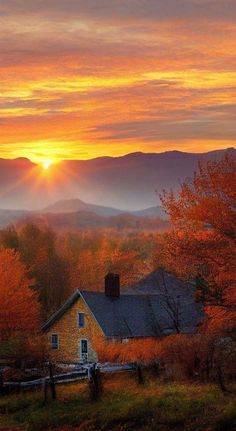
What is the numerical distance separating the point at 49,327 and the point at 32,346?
9038mm

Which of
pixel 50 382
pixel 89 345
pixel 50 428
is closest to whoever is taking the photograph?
pixel 50 428

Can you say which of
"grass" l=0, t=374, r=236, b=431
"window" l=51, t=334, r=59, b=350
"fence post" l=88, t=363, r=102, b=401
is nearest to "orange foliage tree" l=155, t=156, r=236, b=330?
"grass" l=0, t=374, r=236, b=431

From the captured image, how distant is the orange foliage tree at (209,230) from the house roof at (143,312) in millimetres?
14256

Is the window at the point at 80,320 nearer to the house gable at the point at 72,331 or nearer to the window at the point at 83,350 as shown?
the house gable at the point at 72,331

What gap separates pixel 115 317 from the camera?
5528 cm

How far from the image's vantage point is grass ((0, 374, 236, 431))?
86.0ft

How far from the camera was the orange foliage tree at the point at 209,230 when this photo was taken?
3603 centimetres

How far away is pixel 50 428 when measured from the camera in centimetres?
2928

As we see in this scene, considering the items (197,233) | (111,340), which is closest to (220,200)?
(197,233)

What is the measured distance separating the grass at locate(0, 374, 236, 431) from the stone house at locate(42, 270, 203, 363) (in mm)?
17845

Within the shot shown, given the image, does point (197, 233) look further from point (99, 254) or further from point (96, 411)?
point (99, 254)

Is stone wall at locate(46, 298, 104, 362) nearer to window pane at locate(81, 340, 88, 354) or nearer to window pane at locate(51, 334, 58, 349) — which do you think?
A: window pane at locate(51, 334, 58, 349)

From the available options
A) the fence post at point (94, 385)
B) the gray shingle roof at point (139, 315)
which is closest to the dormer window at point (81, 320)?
the gray shingle roof at point (139, 315)

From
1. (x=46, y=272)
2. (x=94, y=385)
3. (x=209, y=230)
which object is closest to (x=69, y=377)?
(x=94, y=385)
